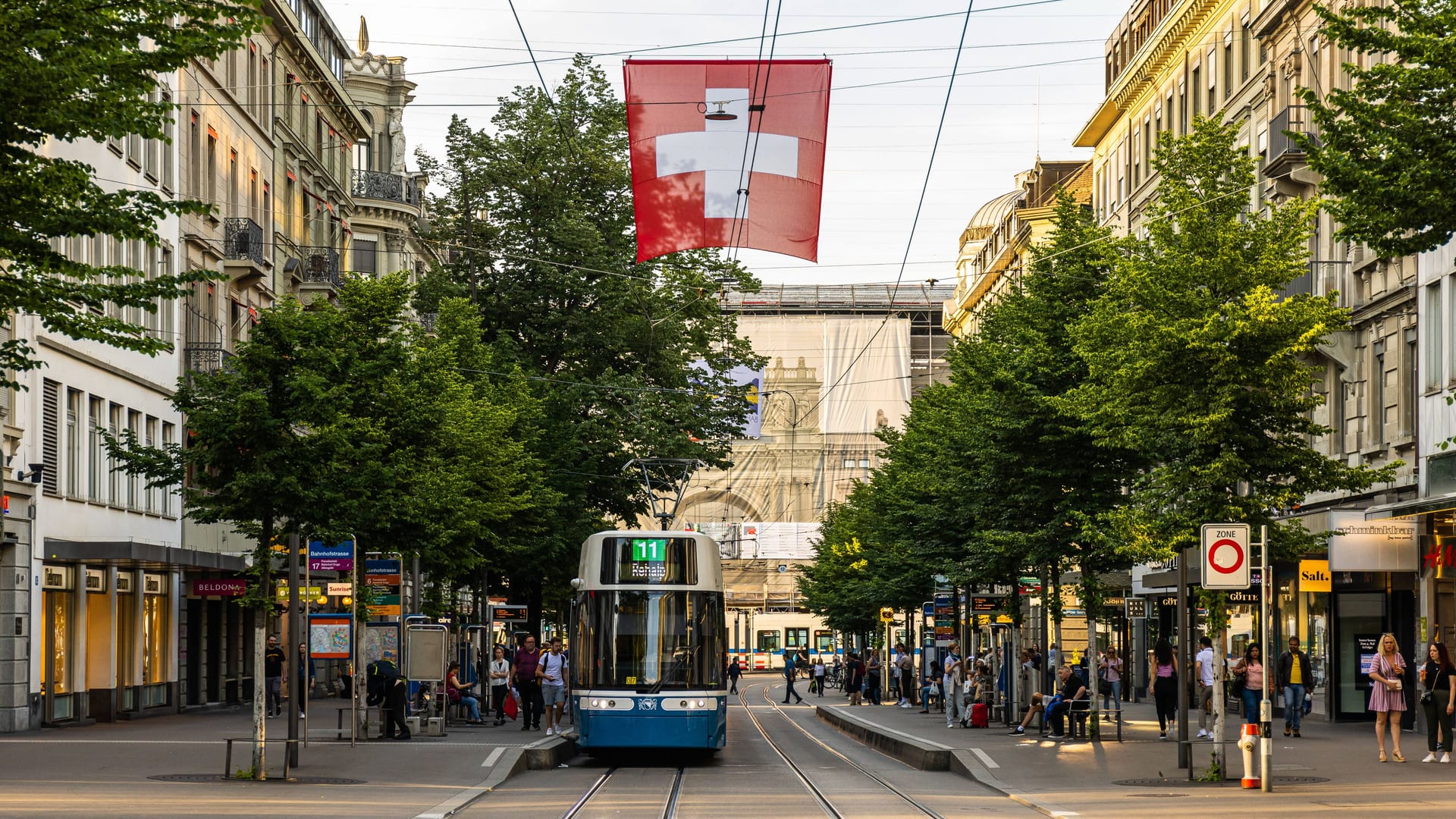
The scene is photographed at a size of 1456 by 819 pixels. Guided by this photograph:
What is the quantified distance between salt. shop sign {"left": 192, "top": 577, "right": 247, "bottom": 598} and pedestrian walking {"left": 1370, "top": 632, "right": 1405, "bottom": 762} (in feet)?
81.0

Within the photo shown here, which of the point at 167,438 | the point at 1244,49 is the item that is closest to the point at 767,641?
the point at 1244,49

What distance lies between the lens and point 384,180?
232ft

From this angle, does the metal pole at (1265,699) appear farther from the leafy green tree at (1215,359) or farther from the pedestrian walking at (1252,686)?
the pedestrian walking at (1252,686)

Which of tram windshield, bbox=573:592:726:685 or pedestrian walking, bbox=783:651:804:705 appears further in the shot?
pedestrian walking, bbox=783:651:804:705

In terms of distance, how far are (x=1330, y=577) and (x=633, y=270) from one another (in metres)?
21.7

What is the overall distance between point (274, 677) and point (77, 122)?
34858 millimetres

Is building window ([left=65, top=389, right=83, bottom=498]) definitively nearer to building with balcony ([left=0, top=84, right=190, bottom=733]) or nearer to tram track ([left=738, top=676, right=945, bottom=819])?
building with balcony ([left=0, top=84, right=190, bottom=733])

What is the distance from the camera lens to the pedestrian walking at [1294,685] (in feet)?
110

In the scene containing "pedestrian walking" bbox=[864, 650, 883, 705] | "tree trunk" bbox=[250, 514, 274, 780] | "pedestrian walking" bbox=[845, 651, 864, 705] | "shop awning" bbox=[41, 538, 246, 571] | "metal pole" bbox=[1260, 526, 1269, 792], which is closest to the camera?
"metal pole" bbox=[1260, 526, 1269, 792]

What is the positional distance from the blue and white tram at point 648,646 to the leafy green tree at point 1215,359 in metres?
5.85

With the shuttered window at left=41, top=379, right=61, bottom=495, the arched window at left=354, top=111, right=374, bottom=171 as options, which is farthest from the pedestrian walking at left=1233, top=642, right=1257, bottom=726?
the arched window at left=354, top=111, right=374, bottom=171

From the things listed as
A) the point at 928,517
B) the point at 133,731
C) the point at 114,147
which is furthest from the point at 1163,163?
the point at 114,147

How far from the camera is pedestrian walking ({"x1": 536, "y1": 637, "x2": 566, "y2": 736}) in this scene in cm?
3538

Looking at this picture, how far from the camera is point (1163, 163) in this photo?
2616 centimetres
